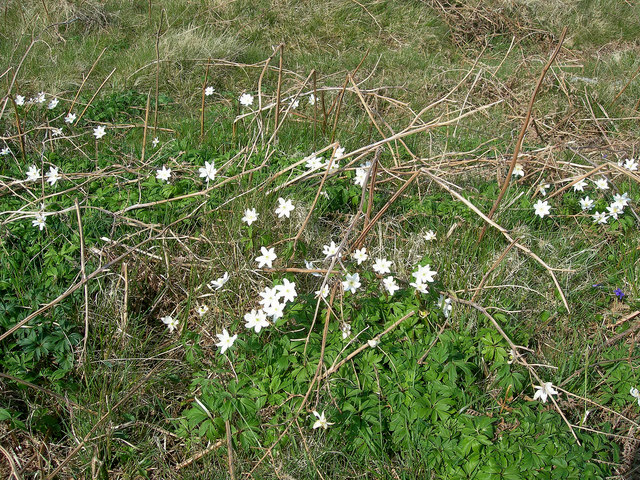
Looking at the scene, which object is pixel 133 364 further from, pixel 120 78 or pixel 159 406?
pixel 120 78

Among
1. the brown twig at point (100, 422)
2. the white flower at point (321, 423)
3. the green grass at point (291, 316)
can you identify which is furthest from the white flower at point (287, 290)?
the brown twig at point (100, 422)

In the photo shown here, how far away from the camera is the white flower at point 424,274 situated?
7.88ft

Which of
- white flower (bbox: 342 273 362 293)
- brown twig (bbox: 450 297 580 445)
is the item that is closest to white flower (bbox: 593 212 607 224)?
brown twig (bbox: 450 297 580 445)

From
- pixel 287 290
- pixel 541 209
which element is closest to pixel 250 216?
pixel 287 290

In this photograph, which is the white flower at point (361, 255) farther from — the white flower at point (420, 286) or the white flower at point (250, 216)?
the white flower at point (250, 216)

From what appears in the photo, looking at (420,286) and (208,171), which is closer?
(420,286)

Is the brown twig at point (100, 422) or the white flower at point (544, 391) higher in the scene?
the white flower at point (544, 391)

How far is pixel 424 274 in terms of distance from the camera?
95.8 inches

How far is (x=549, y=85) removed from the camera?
487 centimetres

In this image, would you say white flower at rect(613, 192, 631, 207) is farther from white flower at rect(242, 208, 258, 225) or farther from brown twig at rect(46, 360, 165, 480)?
brown twig at rect(46, 360, 165, 480)

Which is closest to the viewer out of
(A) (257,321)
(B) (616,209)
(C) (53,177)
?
(A) (257,321)

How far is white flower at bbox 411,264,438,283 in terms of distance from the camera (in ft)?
7.88

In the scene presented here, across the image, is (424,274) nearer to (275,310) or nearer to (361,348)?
(361,348)

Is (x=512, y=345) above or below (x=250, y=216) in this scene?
below
